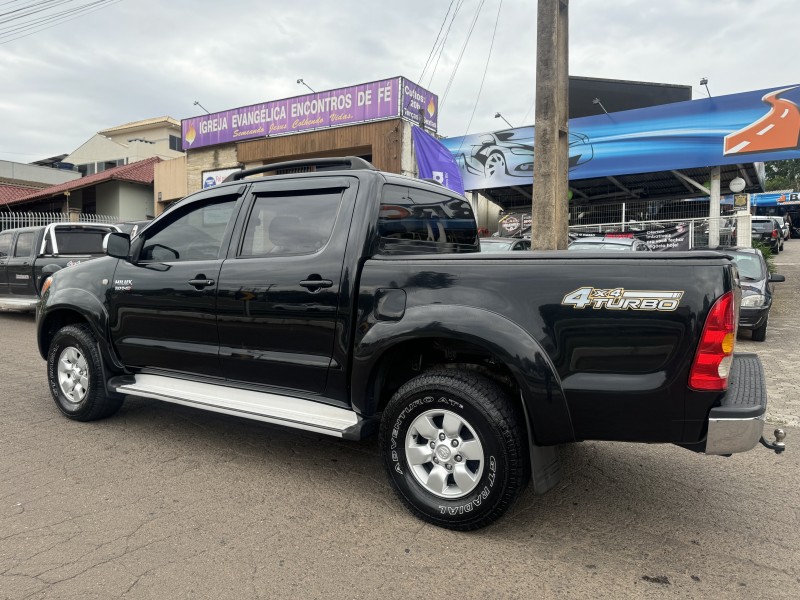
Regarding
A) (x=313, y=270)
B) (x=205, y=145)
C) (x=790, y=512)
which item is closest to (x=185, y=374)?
(x=313, y=270)

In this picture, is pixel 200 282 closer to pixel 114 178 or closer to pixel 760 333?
pixel 760 333

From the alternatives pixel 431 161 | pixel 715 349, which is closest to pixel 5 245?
pixel 431 161

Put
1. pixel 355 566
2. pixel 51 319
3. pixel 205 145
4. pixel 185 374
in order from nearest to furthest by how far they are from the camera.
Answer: pixel 355 566, pixel 185 374, pixel 51 319, pixel 205 145

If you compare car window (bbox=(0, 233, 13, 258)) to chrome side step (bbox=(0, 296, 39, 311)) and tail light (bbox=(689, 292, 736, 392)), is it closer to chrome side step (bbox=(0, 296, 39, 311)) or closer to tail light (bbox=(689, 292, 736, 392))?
chrome side step (bbox=(0, 296, 39, 311))

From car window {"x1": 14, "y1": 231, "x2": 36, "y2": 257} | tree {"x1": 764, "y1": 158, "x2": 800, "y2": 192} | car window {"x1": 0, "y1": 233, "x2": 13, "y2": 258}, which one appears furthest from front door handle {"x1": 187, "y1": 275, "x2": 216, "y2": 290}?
tree {"x1": 764, "y1": 158, "x2": 800, "y2": 192}

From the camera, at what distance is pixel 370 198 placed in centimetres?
350

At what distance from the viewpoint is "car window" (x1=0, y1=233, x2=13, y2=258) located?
36.1 feet

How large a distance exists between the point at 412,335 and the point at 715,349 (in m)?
1.43

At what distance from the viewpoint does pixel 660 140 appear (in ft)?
54.2

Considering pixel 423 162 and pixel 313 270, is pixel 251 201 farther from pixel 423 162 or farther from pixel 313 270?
pixel 423 162

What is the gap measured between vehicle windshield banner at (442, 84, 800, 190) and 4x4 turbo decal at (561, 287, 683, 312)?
14.9 m

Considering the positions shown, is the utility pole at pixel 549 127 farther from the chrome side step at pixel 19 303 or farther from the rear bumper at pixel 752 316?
the chrome side step at pixel 19 303

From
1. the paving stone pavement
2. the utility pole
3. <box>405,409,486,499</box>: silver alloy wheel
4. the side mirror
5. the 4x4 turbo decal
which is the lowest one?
the paving stone pavement

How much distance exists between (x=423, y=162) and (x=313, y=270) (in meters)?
9.50
